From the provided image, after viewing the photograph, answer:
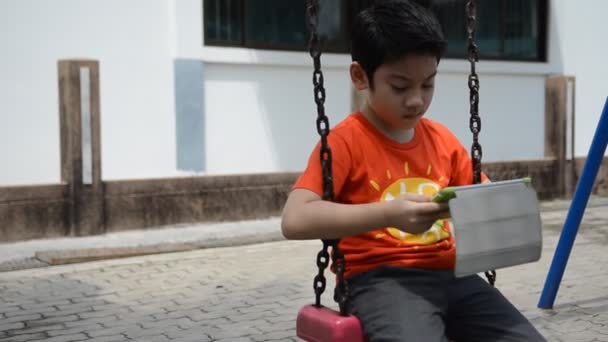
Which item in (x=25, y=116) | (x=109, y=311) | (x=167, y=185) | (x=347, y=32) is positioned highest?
(x=347, y=32)

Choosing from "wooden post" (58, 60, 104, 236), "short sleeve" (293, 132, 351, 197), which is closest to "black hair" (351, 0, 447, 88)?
"short sleeve" (293, 132, 351, 197)

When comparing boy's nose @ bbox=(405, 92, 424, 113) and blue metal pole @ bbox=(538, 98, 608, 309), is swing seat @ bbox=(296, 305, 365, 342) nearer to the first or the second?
boy's nose @ bbox=(405, 92, 424, 113)

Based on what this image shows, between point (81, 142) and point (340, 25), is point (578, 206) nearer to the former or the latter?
point (81, 142)

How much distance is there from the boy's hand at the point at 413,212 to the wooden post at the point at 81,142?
5.45 m

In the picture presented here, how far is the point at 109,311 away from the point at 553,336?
2495 millimetres

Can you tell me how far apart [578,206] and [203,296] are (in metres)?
2.32

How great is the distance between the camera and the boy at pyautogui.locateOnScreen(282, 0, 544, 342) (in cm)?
251

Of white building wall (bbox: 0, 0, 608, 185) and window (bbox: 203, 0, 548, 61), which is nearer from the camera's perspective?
white building wall (bbox: 0, 0, 608, 185)

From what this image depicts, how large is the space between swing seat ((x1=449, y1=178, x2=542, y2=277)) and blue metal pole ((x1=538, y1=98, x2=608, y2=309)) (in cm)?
217

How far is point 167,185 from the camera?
26.0ft

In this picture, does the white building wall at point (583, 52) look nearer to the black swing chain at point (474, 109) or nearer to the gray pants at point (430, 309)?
the black swing chain at point (474, 109)

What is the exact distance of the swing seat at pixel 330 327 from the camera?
251 cm

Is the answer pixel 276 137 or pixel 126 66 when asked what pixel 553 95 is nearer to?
pixel 276 137

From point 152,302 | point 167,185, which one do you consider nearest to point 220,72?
point 167,185
